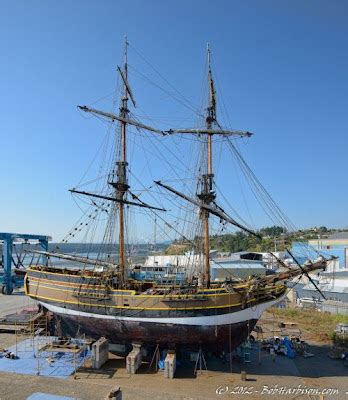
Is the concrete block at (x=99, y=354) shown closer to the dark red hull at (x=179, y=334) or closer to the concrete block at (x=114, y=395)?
the dark red hull at (x=179, y=334)

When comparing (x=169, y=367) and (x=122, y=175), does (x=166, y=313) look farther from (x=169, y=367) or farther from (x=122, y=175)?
(x=122, y=175)

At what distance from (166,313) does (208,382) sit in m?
4.11

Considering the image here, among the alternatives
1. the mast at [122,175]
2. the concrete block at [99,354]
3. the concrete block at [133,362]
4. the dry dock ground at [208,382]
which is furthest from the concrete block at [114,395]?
the mast at [122,175]

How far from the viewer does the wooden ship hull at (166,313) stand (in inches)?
800

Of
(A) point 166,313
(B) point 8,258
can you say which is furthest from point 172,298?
(B) point 8,258

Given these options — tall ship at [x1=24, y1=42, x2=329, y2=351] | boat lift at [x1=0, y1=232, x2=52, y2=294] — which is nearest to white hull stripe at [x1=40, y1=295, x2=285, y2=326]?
tall ship at [x1=24, y1=42, x2=329, y2=351]

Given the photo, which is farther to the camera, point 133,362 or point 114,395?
point 133,362

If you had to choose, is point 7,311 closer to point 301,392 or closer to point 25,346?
point 25,346

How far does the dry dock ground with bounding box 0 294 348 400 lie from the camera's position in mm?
16531

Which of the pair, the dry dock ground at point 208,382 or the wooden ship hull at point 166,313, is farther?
the wooden ship hull at point 166,313

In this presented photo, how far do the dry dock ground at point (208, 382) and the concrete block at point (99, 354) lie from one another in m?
0.38

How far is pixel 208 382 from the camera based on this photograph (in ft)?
60.3

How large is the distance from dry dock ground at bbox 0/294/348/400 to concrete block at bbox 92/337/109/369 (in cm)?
38

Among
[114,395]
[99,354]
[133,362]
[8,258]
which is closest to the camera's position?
[114,395]
